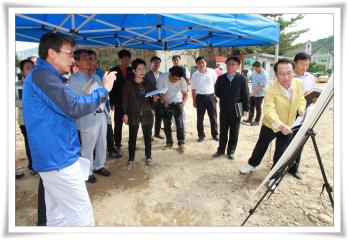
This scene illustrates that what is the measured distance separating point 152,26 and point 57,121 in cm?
221

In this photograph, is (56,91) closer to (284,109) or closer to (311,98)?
(284,109)

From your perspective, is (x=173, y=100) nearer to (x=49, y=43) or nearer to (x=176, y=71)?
(x=176, y=71)

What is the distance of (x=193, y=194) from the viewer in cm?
323

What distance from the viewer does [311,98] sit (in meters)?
3.44

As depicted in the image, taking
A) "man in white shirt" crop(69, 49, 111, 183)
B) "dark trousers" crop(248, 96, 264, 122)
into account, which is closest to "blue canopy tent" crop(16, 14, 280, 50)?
"man in white shirt" crop(69, 49, 111, 183)

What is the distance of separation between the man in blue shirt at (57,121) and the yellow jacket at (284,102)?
2107 mm

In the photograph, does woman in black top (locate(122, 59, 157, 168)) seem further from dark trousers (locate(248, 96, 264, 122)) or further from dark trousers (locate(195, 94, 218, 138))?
dark trousers (locate(248, 96, 264, 122))

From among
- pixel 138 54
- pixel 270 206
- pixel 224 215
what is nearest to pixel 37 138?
pixel 224 215

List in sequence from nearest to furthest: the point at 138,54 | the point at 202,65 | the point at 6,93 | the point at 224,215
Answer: the point at 6,93 < the point at 224,215 < the point at 202,65 < the point at 138,54

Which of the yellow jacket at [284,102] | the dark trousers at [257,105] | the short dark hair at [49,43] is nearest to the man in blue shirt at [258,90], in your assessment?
the dark trousers at [257,105]

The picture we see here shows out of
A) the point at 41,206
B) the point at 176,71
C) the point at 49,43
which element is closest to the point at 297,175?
the point at 176,71

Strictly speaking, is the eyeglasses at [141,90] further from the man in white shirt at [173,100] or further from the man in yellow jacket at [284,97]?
the man in yellow jacket at [284,97]
